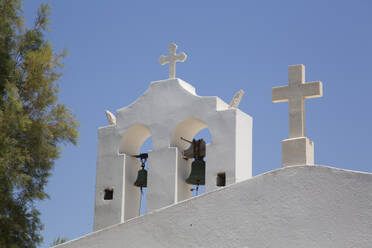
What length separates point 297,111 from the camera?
28.9 feet

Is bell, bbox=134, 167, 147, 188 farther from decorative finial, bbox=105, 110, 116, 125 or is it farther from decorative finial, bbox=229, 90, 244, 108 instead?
decorative finial, bbox=229, 90, 244, 108

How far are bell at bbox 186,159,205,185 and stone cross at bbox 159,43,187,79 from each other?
1.61 metres

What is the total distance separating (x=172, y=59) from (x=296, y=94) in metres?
3.23

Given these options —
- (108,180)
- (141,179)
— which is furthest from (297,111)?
(108,180)

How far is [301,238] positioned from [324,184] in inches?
25.7

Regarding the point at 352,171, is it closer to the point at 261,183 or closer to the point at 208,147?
the point at 261,183

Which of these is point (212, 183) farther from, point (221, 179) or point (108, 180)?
point (108, 180)

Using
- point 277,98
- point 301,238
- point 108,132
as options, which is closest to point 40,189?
point 108,132

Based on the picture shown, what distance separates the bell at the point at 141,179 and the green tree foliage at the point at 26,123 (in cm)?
133

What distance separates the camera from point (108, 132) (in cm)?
1172

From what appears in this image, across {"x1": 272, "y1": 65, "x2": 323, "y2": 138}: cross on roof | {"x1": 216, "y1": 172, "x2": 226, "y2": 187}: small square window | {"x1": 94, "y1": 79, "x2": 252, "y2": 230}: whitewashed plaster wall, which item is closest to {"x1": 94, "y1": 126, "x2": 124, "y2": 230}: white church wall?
{"x1": 94, "y1": 79, "x2": 252, "y2": 230}: whitewashed plaster wall

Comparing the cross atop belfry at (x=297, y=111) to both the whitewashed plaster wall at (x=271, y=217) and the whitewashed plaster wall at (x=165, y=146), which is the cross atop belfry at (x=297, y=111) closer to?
the whitewashed plaster wall at (x=271, y=217)

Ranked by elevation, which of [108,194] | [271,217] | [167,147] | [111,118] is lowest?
[271,217]

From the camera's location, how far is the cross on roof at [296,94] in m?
8.68
